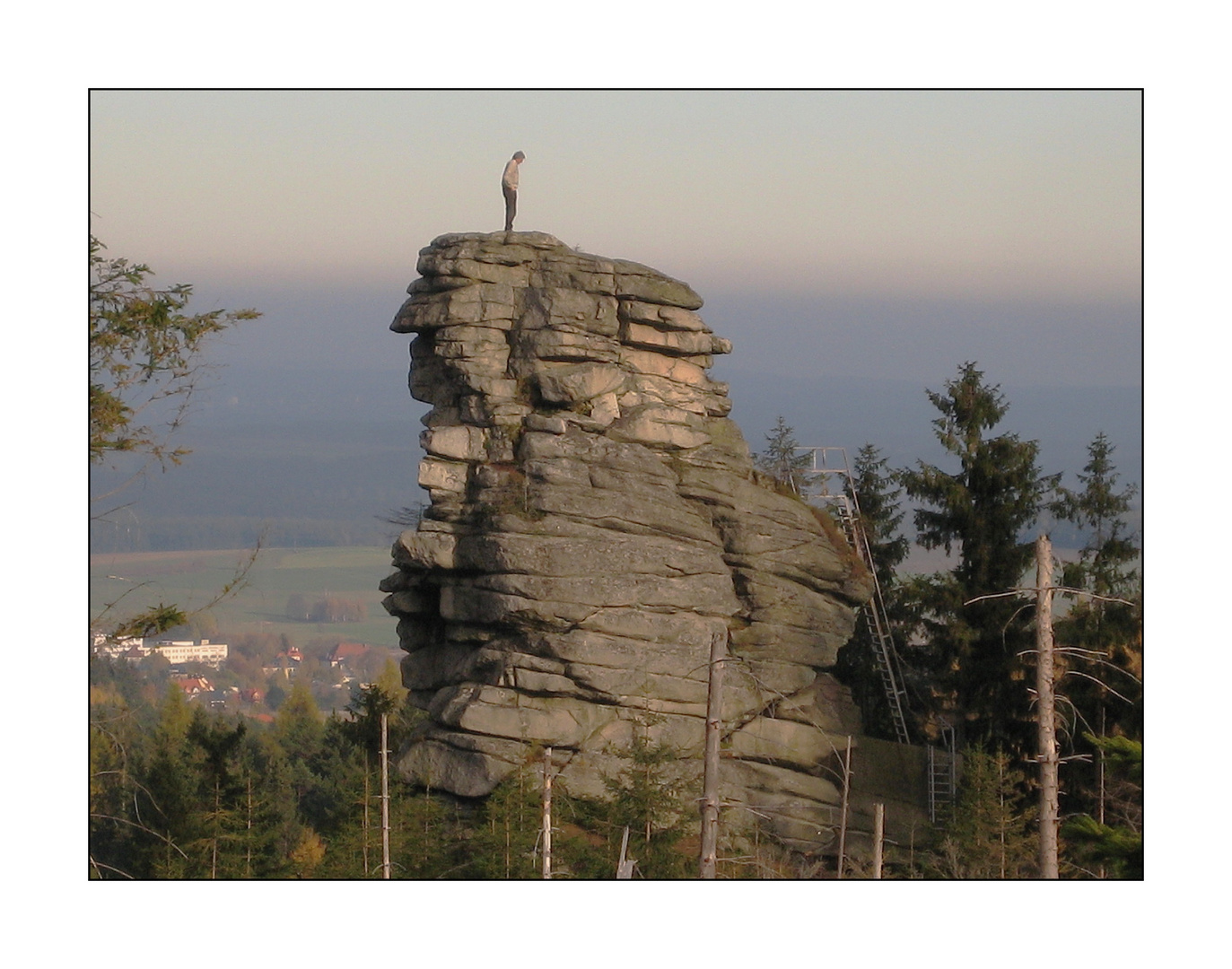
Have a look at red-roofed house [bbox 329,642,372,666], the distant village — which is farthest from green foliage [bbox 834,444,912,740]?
red-roofed house [bbox 329,642,372,666]

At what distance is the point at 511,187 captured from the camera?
3150cm

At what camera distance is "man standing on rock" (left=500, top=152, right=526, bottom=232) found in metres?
31.1

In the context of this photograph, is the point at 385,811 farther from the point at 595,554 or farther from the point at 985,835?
the point at 985,835

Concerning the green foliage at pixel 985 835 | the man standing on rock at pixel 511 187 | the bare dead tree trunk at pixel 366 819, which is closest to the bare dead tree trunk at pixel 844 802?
the green foliage at pixel 985 835

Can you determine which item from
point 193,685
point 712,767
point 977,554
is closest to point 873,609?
point 977,554

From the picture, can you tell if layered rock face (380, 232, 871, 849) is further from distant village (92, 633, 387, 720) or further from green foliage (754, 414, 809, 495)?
distant village (92, 633, 387, 720)

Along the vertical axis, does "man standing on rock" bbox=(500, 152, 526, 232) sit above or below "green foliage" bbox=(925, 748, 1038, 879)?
above

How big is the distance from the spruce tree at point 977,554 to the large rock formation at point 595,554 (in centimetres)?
407

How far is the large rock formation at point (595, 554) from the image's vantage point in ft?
95.5

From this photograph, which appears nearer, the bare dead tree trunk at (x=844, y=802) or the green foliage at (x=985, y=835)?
the bare dead tree trunk at (x=844, y=802)

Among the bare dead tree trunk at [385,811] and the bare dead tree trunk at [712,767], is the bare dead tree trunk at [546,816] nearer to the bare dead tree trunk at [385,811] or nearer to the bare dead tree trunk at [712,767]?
the bare dead tree trunk at [385,811]

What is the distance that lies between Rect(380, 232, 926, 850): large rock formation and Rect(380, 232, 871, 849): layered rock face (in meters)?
0.04
